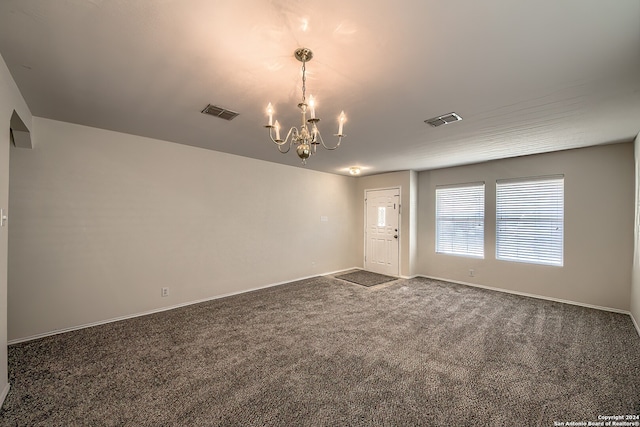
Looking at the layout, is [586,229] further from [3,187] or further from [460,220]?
[3,187]

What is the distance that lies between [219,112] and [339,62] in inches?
60.8

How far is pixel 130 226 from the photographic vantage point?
3623mm

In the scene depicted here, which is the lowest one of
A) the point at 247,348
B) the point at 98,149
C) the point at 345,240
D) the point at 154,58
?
the point at 247,348

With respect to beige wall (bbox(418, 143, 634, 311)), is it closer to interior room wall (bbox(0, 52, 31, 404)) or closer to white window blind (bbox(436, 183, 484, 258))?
white window blind (bbox(436, 183, 484, 258))

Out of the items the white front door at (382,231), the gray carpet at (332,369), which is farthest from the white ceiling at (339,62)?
the white front door at (382,231)

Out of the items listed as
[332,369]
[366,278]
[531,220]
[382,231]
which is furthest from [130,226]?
[531,220]

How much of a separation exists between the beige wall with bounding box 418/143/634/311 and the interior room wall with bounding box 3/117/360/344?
4215mm

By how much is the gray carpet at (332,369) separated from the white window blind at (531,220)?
3.33 feet

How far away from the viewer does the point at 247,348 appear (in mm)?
2781

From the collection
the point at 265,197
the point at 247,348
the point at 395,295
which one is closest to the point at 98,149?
the point at 265,197

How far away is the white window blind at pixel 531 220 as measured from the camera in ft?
14.1

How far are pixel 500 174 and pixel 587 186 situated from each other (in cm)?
118

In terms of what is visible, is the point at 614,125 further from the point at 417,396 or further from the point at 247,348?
the point at 247,348

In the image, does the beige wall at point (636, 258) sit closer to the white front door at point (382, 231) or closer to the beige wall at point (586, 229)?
the beige wall at point (586, 229)
